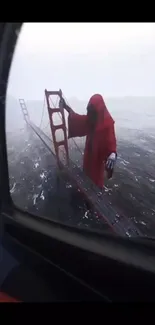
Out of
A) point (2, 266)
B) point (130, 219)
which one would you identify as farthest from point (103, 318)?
point (2, 266)

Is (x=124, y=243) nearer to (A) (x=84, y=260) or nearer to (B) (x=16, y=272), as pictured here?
(A) (x=84, y=260)

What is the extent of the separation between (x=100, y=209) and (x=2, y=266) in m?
0.39

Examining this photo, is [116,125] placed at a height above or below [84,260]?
above

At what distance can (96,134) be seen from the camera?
3.67ft

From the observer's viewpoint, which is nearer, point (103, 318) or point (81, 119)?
point (103, 318)

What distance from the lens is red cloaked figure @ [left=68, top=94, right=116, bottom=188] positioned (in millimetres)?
1077

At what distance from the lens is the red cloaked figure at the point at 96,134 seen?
1.08m

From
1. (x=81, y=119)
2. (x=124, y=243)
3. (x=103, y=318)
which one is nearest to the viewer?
(x=103, y=318)

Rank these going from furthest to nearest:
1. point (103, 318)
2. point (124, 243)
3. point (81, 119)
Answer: point (81, 119) → point (124, 243) → point (103, 318)

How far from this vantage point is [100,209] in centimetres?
111

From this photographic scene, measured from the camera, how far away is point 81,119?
1.13 meters

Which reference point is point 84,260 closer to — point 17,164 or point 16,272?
point 16,272

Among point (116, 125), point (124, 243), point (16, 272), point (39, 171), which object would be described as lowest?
point (16, 272)

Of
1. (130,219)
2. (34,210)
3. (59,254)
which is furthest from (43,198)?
(130,219)
